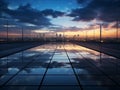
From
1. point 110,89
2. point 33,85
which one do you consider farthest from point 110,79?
point 33,85

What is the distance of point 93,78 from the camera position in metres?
12.0

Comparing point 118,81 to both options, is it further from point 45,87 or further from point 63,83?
point 45,87

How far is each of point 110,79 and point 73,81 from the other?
190cm

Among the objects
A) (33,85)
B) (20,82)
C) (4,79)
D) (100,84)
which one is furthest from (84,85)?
(4,79)

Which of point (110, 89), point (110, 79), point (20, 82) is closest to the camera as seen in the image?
point (110, 89)

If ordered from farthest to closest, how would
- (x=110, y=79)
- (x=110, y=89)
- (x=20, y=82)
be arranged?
(x=110, y=79)
(x=20, y=82)
(x=110, y=89)

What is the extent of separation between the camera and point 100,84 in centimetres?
1047

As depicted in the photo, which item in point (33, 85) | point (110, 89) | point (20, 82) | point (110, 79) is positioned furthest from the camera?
point (110, 79)

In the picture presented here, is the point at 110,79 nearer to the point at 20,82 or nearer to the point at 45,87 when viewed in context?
the point at 45,87

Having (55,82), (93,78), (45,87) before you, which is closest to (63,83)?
(55,82)

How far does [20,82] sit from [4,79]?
1.18 m

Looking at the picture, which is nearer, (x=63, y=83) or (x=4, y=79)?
(x=63, y=83)

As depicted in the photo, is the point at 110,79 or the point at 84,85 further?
the point at 110,79

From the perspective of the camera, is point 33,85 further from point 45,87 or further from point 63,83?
point 63,83
